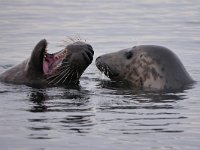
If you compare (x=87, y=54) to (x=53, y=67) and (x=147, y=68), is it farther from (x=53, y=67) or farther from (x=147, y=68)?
(x=147, y=68)

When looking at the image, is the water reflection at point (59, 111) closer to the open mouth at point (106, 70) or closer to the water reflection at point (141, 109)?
the water reflection at point (141, 109)

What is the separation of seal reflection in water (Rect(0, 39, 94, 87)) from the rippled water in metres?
0.22

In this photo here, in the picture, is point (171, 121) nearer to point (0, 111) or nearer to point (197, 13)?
point (0, 111)

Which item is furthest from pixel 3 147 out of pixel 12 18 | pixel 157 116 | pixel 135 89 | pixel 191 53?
pixel 12 18

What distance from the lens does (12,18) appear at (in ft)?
66.4

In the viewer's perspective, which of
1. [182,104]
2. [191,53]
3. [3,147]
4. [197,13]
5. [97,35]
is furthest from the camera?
[197,13]

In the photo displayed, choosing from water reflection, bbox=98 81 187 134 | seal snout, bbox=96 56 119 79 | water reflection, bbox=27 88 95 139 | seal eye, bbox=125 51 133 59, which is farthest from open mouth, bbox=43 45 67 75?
seal eye, bbox=125 51 133 59

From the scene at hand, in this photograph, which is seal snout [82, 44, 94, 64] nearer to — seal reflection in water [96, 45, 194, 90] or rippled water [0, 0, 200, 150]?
rippled water [0, 0, 200, 150]

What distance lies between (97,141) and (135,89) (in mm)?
3355

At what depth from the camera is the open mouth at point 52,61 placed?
11.4 meters

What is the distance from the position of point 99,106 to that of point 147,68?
5.91 feet

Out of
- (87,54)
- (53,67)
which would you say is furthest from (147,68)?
(53,67)

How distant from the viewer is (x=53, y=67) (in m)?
11.5

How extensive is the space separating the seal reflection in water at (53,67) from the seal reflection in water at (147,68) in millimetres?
720
